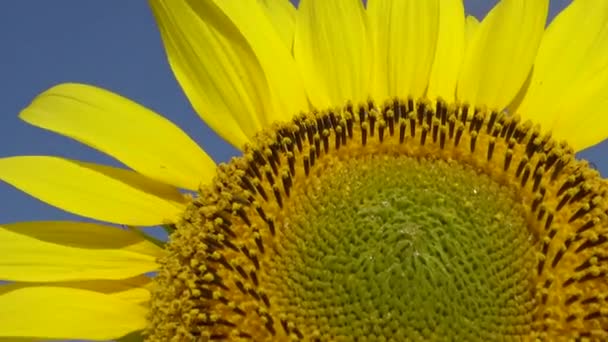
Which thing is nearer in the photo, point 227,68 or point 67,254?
point 67,254

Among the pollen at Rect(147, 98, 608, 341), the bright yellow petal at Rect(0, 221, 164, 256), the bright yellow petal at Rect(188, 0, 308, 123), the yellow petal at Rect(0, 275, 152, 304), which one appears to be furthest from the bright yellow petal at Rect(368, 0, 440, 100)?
the yellow petal at Rect(0, 275, 152, 304)

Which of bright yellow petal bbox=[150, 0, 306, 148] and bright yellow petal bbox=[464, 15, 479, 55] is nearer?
bright yellow petal bbox=[150, 0, 306, 148]

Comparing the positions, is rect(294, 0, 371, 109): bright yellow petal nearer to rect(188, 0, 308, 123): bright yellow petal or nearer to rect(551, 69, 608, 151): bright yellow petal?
rect(188, 0, 308, 123): bright yellow petal

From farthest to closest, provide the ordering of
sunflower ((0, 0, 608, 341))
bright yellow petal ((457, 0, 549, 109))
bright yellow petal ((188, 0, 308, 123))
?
1. bright yellow petal ((457, 0, 549, 109))
2. bright yellow petal ((188, 0, 308, 123))
3. sunflower ((0, 0, 608, 341))

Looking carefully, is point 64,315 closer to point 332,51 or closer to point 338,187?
point 338,187

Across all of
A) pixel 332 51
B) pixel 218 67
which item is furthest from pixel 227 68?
pixel 332 51

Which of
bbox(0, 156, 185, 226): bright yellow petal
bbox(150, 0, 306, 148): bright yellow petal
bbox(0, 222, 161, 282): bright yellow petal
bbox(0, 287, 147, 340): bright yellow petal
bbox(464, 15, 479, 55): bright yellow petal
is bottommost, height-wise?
bbox(0, 287, 147, 340): bright yellow petal

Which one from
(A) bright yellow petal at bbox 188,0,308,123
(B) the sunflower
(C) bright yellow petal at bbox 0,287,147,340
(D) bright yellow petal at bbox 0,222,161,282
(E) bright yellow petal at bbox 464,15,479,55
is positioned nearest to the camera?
(B) the sunflower

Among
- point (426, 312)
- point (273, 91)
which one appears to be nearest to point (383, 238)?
point (426, 312)
